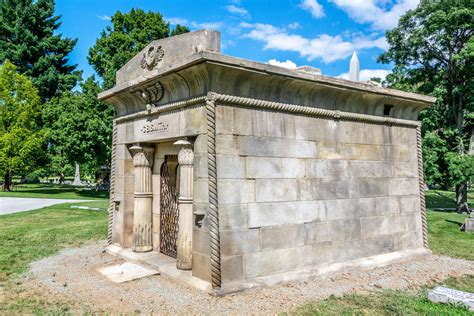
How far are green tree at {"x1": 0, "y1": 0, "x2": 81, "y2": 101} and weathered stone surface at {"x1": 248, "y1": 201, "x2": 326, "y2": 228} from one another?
118 ft

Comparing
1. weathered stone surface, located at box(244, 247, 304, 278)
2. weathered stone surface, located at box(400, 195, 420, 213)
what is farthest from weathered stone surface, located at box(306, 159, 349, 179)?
weathered stone surface, located at box(400, 195, 420, 213)

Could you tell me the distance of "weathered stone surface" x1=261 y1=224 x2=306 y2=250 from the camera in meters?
6.09

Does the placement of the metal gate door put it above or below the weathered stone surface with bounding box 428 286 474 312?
above

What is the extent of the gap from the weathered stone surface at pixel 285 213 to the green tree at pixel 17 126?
28700 millimetres

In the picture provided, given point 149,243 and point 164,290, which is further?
point 149,243

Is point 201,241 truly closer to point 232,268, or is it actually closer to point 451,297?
point 232,268

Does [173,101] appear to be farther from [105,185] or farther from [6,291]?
[105,185]

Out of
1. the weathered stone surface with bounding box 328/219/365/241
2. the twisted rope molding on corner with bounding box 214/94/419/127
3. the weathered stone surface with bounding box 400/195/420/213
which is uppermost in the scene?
the twisted rope molding on corner with bounding box 214/94/419/127

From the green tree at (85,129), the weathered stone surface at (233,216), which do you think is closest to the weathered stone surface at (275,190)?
the weathered stone surface at (233,216)

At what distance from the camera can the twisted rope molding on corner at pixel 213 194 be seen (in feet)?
18.1

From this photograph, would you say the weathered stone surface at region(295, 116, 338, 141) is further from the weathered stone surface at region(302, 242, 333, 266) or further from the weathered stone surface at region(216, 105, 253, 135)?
the weathered stone surface at region(302, 242, 333, 266)

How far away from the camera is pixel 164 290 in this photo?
5695mm

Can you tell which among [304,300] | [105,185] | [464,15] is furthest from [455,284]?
[105,185]

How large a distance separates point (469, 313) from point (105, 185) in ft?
120
